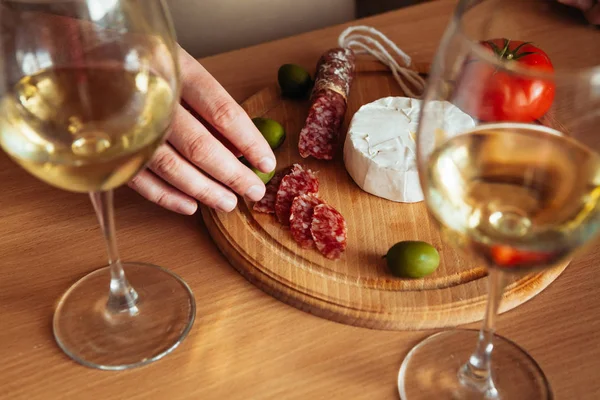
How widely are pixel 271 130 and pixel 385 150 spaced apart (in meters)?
0.22

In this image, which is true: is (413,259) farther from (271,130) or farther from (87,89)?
(87,89)

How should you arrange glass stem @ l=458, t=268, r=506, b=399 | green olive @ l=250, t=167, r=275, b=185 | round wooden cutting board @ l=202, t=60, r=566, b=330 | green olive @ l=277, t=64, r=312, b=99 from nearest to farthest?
1. glass stem @ l=458, t=268, r=506, b=399
2. round wooden cutting board @ l=202, t=60, r=566, b=330
3. green olive @ l=250, t=167, r=275, b=185
4. green olive @ l=277, t=64, r=312, b=99

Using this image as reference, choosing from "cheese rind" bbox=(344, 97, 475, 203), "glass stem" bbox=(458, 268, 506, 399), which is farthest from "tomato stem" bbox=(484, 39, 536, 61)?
"glass stem" bbox=(458, 268, 506, 399)

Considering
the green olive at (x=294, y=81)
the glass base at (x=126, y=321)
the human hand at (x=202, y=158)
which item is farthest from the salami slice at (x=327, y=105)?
the glass base at (x=126, y=321)

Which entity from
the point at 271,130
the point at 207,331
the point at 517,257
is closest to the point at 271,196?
the point at 271,130

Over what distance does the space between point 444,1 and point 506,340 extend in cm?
105

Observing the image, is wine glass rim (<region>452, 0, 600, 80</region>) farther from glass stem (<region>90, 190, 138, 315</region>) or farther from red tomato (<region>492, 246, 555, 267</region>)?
glass stem (<region>90, 190, 138, 315</region>)

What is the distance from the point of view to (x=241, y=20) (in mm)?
1882

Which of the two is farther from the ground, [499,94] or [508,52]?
[499,94]

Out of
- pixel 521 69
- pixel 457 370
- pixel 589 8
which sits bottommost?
pixel 457 370

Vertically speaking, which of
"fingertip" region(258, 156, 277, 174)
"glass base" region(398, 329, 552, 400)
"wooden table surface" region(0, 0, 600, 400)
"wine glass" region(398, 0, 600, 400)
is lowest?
"glass base" region(398, 329, 552, 400)

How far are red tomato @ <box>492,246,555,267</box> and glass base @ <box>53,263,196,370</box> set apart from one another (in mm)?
492

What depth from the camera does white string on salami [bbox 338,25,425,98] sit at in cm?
150

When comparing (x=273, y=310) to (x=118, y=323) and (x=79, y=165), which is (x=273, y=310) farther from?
(x=79, y=165)
